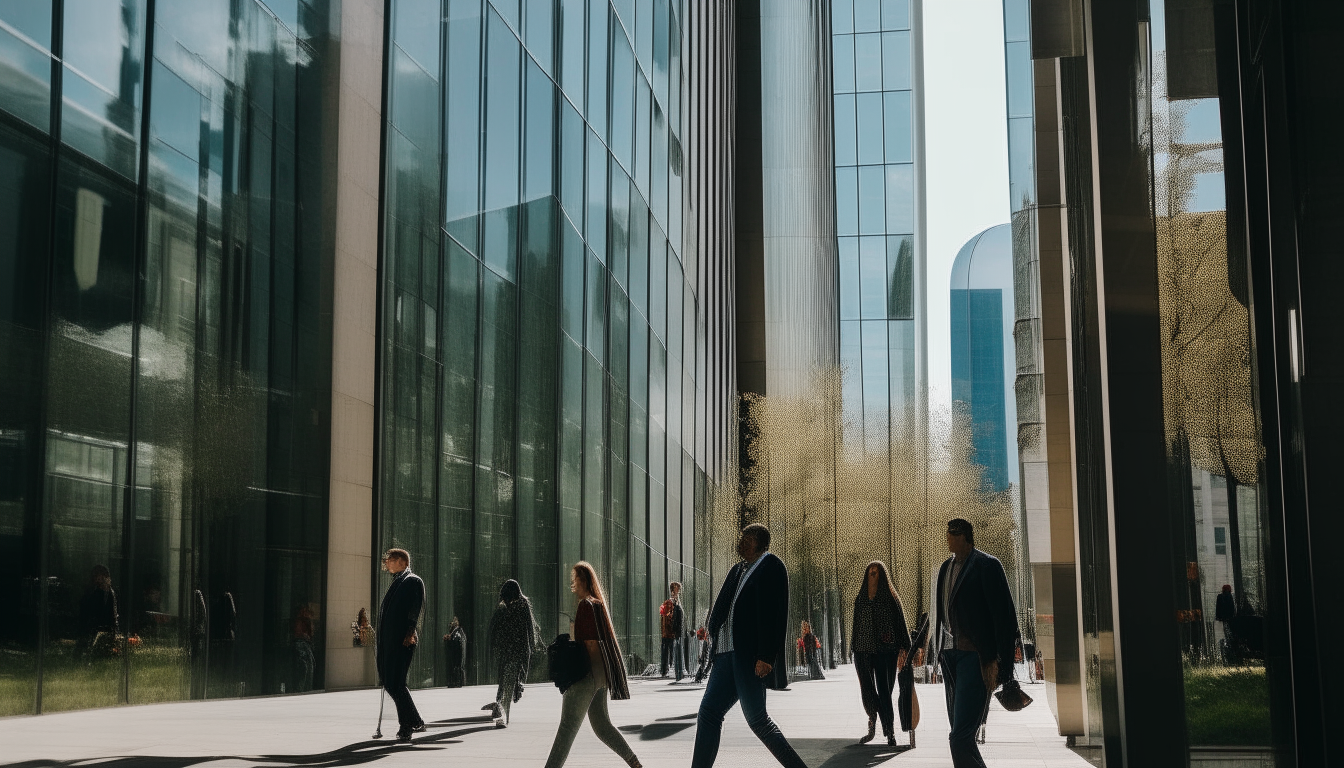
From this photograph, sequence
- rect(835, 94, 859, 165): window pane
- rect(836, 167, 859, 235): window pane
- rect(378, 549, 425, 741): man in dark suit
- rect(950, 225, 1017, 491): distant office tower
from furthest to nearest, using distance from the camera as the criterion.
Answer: rect(950, 225, 1017, 491): distant office tower
rect(835, 94, 859, 165): window pane
rect(836, 167, 859, 235): window pane
rect(378, 549, 425, 741): man in dark suit

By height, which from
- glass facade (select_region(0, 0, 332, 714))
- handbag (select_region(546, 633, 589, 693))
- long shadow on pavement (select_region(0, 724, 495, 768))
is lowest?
long shadow on pavement (select_region(0, 724, 495, 768))

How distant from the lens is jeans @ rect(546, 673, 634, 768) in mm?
8695

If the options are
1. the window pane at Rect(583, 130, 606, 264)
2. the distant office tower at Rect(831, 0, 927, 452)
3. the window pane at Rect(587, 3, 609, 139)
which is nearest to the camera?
the window pane at Rect(583, 130, 606, 264)

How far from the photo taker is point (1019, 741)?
544 inches

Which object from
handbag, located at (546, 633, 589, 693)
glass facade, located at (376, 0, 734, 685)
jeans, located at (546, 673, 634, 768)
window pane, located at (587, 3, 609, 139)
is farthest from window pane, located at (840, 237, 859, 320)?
handbag, located at (546, 633, 589, 693)

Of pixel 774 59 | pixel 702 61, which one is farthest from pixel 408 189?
pixel 774 59

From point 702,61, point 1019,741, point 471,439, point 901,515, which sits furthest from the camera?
point 901,515

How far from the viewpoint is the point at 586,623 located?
8.91m

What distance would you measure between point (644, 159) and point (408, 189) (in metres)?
14.3

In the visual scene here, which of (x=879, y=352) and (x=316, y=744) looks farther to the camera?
(x=879, y=352)

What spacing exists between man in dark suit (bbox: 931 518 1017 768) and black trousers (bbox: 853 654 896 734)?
4.08m

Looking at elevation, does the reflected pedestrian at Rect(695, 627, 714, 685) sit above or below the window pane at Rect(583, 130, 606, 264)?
below

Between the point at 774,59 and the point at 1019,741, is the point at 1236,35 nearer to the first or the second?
the point at 1019,741

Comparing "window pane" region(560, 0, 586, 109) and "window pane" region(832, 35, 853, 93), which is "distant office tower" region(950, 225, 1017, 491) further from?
"window pane" region(560, 0, 586, 109)
